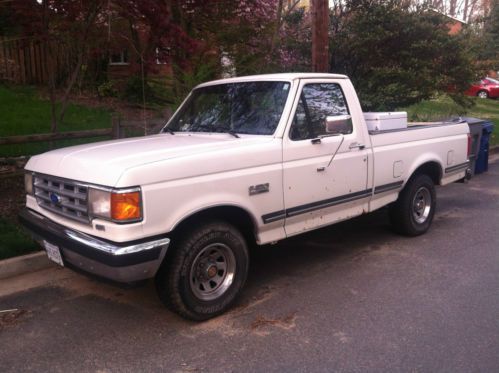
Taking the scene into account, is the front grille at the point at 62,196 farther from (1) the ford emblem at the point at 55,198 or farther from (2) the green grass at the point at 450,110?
(2) the green grass at the point at 450,110

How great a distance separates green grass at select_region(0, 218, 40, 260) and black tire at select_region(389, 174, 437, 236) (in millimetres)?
4022

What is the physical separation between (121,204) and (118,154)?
0.56m

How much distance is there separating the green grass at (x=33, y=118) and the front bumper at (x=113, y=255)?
14.8 ft

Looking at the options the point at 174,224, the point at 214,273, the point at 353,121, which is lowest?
the point at 214,273

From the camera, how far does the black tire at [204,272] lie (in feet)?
12.4

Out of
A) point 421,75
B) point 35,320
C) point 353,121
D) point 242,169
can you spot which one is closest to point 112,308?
point 35,320

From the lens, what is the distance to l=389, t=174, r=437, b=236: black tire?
234 inches

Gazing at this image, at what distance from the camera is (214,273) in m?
4.12

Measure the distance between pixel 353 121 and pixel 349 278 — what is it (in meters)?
1.57

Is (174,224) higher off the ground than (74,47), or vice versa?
(74,47)

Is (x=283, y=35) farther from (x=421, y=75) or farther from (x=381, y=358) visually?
(x=381, y=358)

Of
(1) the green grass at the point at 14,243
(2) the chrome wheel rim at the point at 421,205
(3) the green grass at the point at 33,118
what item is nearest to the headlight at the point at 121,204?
(1) the green grass at the point at 14,243

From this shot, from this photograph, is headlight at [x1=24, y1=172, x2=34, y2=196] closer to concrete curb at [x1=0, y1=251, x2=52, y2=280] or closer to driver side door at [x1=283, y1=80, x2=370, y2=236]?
concrete curb at [x1=0, y1=251, x2=52, y2=280]

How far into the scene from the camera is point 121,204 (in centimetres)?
344
